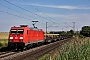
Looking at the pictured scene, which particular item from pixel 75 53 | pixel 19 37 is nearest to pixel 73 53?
pixel 75 53

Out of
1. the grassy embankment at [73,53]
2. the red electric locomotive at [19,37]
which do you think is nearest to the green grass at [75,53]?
the grassy embankment at [73,53]

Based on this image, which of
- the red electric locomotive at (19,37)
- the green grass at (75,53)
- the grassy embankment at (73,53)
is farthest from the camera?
the red electric locomotive at (19,37)

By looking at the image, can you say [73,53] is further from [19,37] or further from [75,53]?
[19,37]

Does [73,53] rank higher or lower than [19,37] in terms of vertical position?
lower

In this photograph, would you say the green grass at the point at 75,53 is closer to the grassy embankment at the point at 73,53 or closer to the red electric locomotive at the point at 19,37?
the grassy embankment at the point at 73,53

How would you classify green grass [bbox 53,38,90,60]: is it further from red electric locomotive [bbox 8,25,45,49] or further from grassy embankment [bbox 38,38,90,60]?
red electric locomotive [bbox 8,25,45,49]

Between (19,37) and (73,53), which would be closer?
(73,53)

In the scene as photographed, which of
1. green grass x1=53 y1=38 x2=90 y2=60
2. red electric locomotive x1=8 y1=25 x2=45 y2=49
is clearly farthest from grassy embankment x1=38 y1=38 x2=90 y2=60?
red electric locomotive x1=8 y1=25 x2=45 y2=49

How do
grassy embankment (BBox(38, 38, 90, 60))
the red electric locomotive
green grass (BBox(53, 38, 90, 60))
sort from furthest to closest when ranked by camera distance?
1. the red electric locomotive
2. green grass (BBox(53, 38, 90, 60))
3. grassy embankment (BBox(38, 38, 90, 60))

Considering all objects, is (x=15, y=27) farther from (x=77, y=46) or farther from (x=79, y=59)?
(x=79, y=59)

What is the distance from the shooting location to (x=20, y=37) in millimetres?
33281

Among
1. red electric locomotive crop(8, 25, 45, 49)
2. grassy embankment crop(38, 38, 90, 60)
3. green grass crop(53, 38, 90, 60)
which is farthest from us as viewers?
red electric locomotive crop(8, 25, 45, 49)

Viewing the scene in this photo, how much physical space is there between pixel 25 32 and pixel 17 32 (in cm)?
105

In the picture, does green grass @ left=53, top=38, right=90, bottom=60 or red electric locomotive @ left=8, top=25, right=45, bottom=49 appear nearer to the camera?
green grass @ left=53, top=38, right=90, bottom=60
